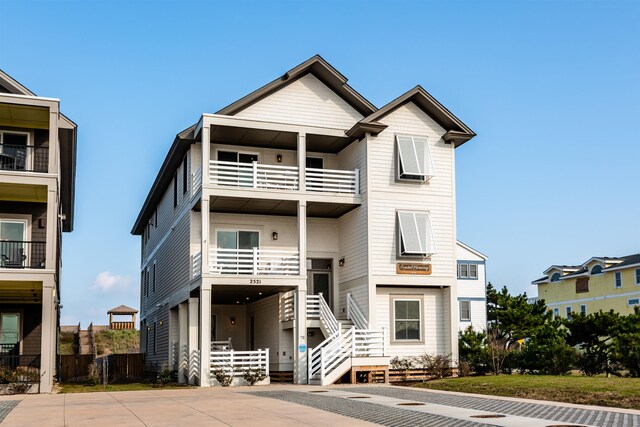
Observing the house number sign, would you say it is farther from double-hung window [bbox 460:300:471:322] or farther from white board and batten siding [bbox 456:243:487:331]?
double-hung window [bbox 460:300:471:322]

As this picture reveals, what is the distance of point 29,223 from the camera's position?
28.3m

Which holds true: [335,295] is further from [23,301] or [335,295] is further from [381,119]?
[23,301]

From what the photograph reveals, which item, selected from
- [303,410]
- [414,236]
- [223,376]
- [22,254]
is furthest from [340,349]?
[22,254]

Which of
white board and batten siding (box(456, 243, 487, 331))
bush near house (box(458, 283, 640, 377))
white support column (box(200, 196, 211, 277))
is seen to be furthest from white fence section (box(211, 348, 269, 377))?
white board and batten siding (box(456, 243, 487, 331))

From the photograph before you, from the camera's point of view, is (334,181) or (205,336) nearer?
(205,336)

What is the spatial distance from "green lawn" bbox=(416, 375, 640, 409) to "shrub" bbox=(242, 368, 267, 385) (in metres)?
5.60

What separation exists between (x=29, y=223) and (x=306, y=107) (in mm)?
11398

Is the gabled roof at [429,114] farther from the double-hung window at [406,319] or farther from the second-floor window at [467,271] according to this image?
the second-floor window at [467,271]

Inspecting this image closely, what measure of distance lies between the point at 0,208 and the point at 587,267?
1824 inches

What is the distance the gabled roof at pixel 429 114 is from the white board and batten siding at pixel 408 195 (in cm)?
26

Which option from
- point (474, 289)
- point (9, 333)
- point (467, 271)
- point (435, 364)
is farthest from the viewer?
point (467, 271)

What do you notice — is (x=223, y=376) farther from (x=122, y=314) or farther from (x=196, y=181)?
(x=122, y=314)

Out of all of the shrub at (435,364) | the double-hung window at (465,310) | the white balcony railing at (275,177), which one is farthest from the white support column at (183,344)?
the double-hung window at (465,310)

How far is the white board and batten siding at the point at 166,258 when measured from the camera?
103 ft
